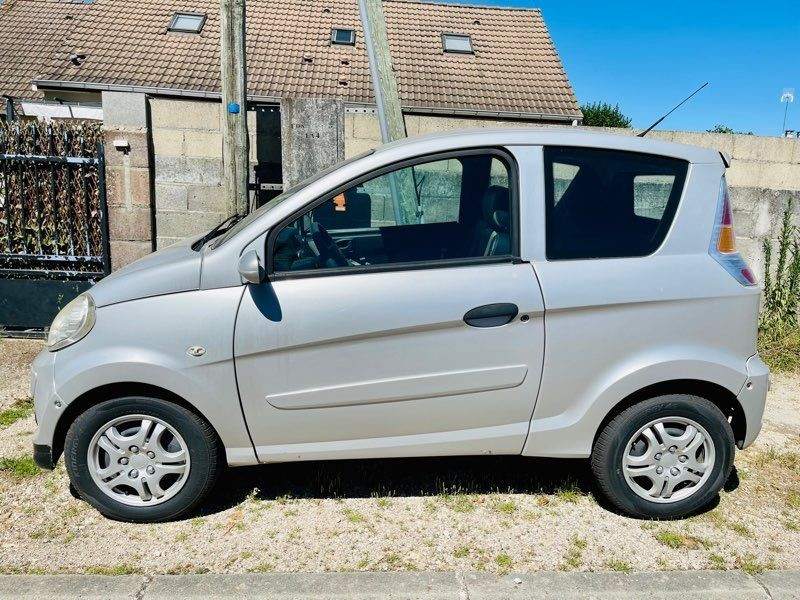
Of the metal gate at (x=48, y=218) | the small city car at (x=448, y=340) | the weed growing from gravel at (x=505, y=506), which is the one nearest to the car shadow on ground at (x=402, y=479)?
the weed growing from gravel at (x=505, y=506)

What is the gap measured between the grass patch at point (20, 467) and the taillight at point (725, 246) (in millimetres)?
3835

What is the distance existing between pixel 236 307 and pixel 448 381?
3.40 feet

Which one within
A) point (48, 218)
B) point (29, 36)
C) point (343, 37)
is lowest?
point (48, 218)

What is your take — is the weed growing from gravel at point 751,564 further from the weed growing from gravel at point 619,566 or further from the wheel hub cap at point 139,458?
the wheel hub cap at point 139,458

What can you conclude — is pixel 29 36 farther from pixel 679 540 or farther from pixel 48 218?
pixel 679 540

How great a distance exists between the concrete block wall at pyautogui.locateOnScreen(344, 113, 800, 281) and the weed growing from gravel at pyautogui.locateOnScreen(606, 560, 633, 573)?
417 centimetres

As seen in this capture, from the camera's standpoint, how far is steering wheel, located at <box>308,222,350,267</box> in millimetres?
3080

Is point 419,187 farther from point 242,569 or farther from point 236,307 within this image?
point 242,569

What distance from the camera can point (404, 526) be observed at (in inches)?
125

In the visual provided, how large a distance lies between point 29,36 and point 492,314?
21.2 metres

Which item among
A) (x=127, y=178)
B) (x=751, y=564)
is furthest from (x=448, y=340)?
(x=127, y=178)

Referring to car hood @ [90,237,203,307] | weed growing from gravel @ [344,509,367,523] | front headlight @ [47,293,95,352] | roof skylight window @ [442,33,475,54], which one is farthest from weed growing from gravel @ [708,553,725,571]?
roof skylight window @ [442,33,475,54]

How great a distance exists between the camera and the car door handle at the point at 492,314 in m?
2.94

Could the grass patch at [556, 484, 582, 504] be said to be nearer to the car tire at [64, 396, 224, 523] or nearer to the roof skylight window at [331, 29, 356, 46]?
the car tire at [64, 396, 224, 523]
